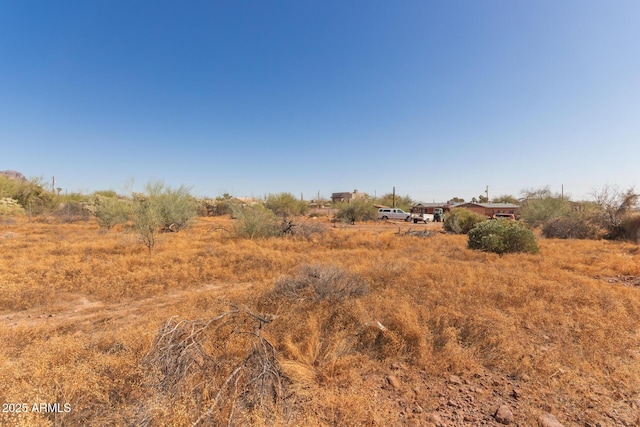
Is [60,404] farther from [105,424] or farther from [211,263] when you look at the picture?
[211,263]

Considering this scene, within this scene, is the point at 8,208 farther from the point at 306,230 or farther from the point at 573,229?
the point at 573,229

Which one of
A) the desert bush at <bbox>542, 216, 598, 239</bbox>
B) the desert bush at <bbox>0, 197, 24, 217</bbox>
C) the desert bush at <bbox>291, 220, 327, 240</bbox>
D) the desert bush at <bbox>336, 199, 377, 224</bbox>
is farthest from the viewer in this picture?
the desert bush at <bbox>336, 199, 377, 224</bbox>

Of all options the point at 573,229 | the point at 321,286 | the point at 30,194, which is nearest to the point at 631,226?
the point at 573,229

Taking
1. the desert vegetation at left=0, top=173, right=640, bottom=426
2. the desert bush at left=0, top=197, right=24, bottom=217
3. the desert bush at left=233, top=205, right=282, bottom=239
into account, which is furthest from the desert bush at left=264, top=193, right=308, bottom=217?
the desert vegetation at left=0, top=173, right=640, bottom=426

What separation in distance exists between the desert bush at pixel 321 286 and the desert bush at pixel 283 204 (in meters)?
20.6

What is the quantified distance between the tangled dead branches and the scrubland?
0.02 m

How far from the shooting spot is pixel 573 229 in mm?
14617

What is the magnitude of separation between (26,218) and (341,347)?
27.5m

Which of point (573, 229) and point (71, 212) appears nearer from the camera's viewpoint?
point (573, 229)

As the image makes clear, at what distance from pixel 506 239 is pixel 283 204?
2093 centimetres

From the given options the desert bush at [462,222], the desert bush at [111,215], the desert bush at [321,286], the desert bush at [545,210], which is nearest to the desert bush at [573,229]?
the desert bush at [462,222]

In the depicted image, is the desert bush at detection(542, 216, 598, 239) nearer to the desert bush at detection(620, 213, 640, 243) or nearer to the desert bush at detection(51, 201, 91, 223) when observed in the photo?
the desert bush at detection(620, 213, 640, 243)

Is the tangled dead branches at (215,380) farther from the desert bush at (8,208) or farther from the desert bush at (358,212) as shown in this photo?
the desert bush at (358,212)

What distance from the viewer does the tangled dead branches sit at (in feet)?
7.08
